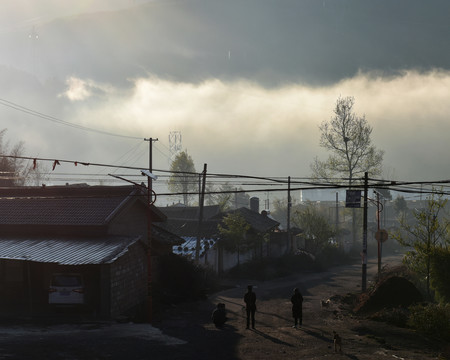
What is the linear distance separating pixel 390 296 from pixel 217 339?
456 inches

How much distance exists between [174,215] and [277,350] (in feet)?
149

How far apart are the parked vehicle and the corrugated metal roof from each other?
1.02 meters

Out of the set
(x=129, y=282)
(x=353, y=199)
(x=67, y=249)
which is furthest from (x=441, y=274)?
(x=67, y=249)

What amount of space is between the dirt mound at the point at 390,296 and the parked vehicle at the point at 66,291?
14.1m

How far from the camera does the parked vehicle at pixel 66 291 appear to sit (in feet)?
71.6

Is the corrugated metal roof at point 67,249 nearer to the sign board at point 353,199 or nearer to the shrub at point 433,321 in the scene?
the shrub at point 433,321

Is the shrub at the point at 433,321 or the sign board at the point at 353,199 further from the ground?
the sign board at the point at 353,199

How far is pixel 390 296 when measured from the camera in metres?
25.5

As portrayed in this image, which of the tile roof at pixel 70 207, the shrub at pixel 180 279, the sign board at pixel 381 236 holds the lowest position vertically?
the shrub at pixel 180 279

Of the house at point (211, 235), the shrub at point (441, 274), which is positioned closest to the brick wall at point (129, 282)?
the house at point (211, 235)

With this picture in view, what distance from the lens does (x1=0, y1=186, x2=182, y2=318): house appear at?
22422 millimetres

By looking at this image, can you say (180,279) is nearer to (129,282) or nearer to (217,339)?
(129,282)

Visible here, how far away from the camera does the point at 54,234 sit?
27.4 m

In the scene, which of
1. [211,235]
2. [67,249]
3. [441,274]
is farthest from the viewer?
[211,235]
